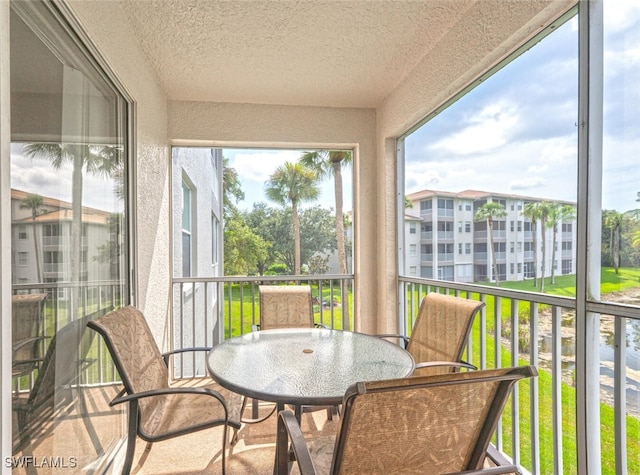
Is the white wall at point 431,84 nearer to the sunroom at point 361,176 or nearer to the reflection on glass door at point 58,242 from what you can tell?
the sunroom at point 361,176

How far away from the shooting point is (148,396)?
1593mm

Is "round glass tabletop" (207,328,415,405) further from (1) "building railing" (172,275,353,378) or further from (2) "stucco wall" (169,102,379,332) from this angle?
(2) "stucco wall" (169,102,379,332)

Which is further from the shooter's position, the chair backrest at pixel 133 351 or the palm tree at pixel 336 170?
the palm tree at pixel 336 170

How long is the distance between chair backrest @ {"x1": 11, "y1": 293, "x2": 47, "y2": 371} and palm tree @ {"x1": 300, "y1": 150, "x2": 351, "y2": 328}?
3.27 metres

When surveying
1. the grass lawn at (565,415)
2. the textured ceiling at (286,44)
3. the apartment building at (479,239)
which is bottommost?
the grass lawn at (565,415)

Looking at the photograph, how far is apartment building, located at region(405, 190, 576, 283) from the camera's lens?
Answer: 1881 mm

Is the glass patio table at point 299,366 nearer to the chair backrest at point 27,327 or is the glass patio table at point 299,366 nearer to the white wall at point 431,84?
the chair backrest at point 27,327

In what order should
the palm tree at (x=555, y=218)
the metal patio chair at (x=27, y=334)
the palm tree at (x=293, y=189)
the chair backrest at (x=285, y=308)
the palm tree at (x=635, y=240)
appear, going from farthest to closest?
→ 1. the palm tree at (x=293, y=189)
2. the chair backrest at (x=285, y=308)
3. the palm tree at (x=555, y=218)
4. the palm tree at (x=635, y=240)
5. the metal patio chair at (x=27, y=334)

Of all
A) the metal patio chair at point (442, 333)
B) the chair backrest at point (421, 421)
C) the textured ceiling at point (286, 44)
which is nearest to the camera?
the chair backrest at point (421, 421)

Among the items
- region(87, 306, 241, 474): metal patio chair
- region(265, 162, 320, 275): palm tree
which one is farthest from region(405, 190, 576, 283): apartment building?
region(87, 306, 241, 474): metal patio chair

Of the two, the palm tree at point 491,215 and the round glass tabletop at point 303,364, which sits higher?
the palm tree at point 491,215

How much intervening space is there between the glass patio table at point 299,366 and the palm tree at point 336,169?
2.00 m

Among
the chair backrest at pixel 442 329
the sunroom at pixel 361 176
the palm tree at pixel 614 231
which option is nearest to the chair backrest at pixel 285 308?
the sunroom at pixel 361 176

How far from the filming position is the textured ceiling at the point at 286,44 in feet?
7.58
